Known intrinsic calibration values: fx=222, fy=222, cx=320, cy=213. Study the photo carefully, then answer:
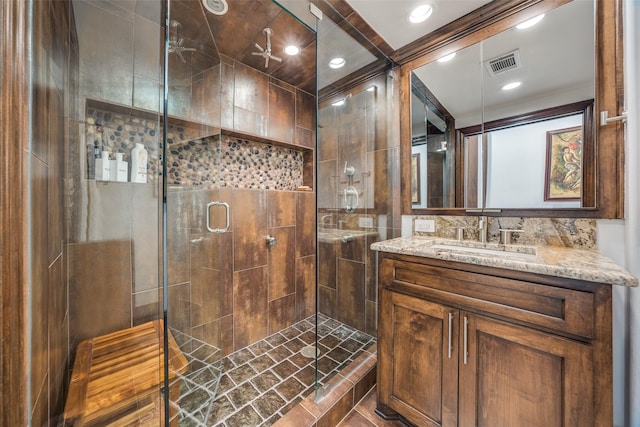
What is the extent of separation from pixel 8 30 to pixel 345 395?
194 centimetres

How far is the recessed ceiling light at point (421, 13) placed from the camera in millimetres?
1447

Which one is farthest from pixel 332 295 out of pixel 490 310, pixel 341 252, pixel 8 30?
pixel 8 30

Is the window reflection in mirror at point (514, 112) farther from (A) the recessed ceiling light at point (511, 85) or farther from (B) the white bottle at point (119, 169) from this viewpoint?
(B) the white bottle at point (119, 169)

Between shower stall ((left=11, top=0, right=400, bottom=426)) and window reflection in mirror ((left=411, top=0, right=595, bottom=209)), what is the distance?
428 mm

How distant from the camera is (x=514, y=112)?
1412 mm

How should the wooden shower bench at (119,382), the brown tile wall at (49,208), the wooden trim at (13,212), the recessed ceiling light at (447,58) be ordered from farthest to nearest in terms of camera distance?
1. the recessed ceiling light at (447,58)
2. the wooden shower bench at (119,382)
3. the brown tile wall at (49,208)
4. the wooden trim at (13,212)

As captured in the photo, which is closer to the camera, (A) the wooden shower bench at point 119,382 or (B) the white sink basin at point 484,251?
(A) the wooden shower bench at point 119,382

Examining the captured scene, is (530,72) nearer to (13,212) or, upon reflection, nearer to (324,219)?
(324,219)

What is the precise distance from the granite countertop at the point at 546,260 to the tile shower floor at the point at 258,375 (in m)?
0.97

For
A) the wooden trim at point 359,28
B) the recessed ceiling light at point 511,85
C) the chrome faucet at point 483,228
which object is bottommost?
the chrome faucet at point 483,228

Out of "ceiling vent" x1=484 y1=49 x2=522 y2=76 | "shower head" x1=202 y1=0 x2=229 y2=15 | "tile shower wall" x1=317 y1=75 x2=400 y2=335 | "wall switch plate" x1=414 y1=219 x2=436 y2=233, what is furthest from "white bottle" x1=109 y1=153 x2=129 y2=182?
"ceiling vent" x1=484 y1=49 x2=522 y2=76

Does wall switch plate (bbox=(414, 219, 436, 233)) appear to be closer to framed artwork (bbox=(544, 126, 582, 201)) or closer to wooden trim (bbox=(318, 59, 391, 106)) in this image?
framed artwork (bbox=(544, 126, 582, 201))

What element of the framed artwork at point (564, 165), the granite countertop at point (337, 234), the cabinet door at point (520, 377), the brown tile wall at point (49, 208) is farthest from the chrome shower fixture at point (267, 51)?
the cabinet door at point (520, 377)

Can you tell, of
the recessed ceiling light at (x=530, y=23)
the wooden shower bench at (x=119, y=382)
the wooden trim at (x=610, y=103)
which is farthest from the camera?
the recessed ceiling light at (x=530, y=23)
